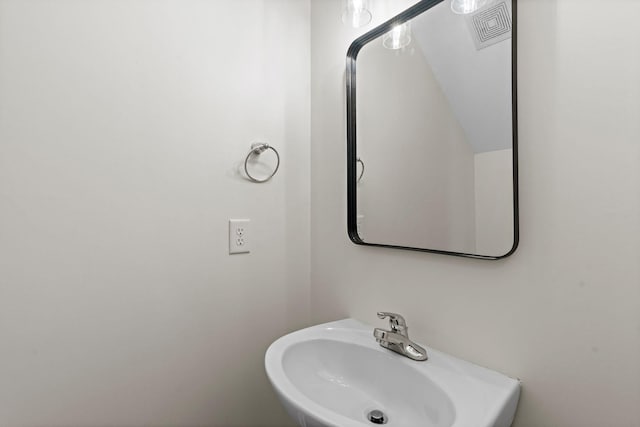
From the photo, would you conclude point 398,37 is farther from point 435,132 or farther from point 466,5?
point 435,132

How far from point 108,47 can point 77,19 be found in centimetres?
9

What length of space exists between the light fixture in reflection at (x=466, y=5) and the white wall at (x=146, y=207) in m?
0.64

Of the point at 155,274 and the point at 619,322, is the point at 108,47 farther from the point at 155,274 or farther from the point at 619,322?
the point at 619,322

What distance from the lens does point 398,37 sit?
105cm

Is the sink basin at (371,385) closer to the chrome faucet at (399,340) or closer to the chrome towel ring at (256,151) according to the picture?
the chrome faucet at (399,340)

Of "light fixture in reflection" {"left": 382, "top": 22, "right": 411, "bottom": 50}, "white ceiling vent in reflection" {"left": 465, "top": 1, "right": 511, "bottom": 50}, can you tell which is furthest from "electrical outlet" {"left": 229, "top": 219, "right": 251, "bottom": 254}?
"white ceiling vent in reflection" {"left": 465, "top": 1, "right": 511, "bottom": 50}

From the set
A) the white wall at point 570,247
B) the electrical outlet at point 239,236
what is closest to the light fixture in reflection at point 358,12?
the white wall at point 570,247

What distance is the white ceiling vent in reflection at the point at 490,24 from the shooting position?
0.79 m

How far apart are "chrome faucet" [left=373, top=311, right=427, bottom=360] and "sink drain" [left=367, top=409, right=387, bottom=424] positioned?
0.55ft

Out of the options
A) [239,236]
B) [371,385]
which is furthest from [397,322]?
[239,236]

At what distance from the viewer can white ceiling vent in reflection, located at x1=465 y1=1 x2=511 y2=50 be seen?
79 cm

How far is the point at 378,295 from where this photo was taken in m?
1.11

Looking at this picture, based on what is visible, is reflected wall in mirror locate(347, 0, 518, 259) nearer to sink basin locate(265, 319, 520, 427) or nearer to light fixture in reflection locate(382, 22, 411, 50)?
light fixture in reflection locate(382, 22, 411, 50)

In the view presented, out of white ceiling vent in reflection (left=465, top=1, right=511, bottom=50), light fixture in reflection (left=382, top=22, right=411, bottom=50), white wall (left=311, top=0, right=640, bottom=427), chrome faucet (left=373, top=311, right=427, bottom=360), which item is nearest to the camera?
white wall (left=311, top=0, right=640, bottom=427)
